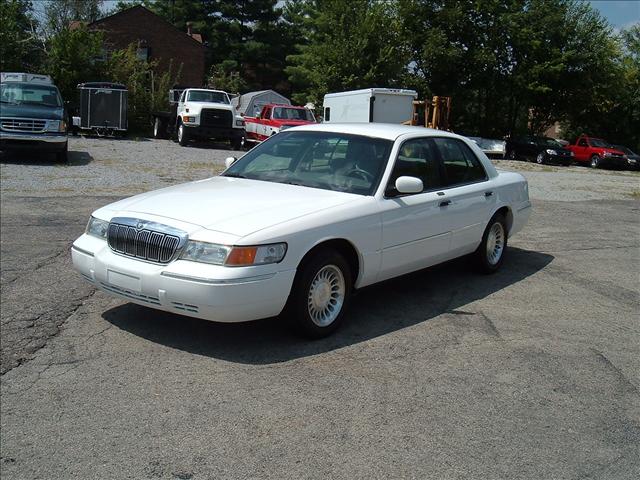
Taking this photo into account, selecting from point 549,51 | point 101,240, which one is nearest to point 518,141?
point 549,51

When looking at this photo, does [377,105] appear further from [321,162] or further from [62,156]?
[321,162]

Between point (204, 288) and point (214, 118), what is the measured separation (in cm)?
2174

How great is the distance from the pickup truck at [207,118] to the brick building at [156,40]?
20.5 metres

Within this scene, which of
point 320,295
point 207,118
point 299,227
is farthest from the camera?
point 207,118

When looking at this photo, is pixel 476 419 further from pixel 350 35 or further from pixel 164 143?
pixel 350 35

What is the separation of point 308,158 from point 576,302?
2871 millimetres

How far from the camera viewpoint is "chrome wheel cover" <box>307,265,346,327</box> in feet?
16.3

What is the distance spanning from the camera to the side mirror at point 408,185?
547cm

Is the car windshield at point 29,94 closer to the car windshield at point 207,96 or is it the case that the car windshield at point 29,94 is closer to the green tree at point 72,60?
the car windshield at point 207,96

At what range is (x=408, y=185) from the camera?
18.0 ft

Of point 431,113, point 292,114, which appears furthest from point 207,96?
point 431,113

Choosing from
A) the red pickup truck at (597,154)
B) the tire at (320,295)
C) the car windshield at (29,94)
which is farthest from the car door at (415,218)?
the red pickup truck at (597,154)

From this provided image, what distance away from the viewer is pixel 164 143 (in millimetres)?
26984

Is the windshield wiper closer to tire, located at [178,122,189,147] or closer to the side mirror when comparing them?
the side mirror
